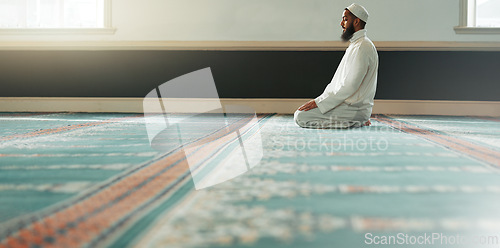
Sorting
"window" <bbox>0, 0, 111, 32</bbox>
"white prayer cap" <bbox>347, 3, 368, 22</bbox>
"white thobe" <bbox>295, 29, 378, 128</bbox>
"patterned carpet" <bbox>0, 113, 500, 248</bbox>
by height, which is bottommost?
"patterned carpet" <bbox>0, 113, 500, 248</bbox>

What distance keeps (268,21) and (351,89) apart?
6.35 ft

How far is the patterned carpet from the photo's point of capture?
0.78m

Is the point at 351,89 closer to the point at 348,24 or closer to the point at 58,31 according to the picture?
the point at 348,24

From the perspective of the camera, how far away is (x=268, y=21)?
4.46 m

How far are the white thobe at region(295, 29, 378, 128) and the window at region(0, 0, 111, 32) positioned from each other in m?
2.72

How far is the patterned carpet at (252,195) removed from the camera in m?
0.78

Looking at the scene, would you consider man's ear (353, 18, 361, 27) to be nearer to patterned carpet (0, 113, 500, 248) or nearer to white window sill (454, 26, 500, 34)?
patterned carpet (0, 113, 500, 248)

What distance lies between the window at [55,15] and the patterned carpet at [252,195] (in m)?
2.82

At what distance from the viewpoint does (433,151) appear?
1868 millimetres

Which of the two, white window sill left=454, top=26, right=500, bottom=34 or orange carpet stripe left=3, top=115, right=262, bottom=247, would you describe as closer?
orange carpet stripe left=3, top=115, right=262, bottom=247

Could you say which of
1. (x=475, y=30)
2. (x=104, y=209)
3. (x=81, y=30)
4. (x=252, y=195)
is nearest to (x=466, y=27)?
(x=475, y=30)

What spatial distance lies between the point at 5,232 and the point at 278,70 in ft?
12.9

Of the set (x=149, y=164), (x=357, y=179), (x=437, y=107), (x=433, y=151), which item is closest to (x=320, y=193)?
(x=357, y=179)

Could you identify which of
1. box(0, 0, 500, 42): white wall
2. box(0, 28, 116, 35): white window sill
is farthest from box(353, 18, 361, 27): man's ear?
box(0, 28, 116, 35): white window sill
